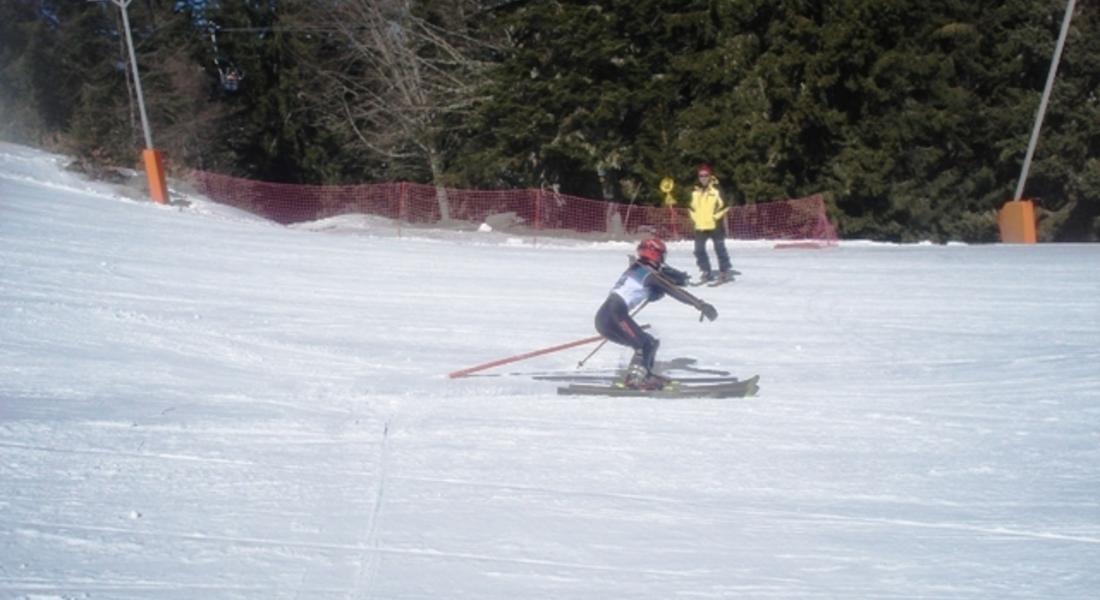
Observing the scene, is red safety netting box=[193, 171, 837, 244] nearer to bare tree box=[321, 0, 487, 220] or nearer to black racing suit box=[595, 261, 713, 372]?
bare tree box=[321, 0, 487, 220]

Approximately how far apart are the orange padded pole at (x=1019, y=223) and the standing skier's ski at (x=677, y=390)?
18.5 meters

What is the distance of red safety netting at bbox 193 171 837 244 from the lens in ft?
98.1

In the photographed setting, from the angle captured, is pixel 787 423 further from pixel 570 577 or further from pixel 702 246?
pixel 702 246

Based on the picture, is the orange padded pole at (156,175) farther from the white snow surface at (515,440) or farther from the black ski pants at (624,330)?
the black ski pants at (624,330)

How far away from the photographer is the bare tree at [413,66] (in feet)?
133

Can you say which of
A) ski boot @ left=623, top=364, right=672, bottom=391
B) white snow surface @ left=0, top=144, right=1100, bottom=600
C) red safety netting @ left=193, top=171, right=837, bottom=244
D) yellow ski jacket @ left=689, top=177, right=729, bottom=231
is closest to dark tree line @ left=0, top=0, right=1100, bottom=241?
red safety netting @ left=193, top=171, right=837, bottom=244

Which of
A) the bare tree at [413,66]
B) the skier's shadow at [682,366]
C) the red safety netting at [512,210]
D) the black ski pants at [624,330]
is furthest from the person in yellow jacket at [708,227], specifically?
the bare tree at [413,66]

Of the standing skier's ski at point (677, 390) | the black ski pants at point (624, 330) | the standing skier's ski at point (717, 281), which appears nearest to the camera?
the standing skier's ski at point (677, 390)

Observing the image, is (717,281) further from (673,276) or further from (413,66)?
(413,66)

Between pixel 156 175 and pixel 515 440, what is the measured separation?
18.1 m

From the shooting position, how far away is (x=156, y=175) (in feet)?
81.8

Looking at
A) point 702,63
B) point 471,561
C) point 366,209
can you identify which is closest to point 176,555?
point 471,561

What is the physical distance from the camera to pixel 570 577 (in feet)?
19.8

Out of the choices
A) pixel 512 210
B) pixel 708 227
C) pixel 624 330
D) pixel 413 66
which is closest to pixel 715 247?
pixel 708 227
